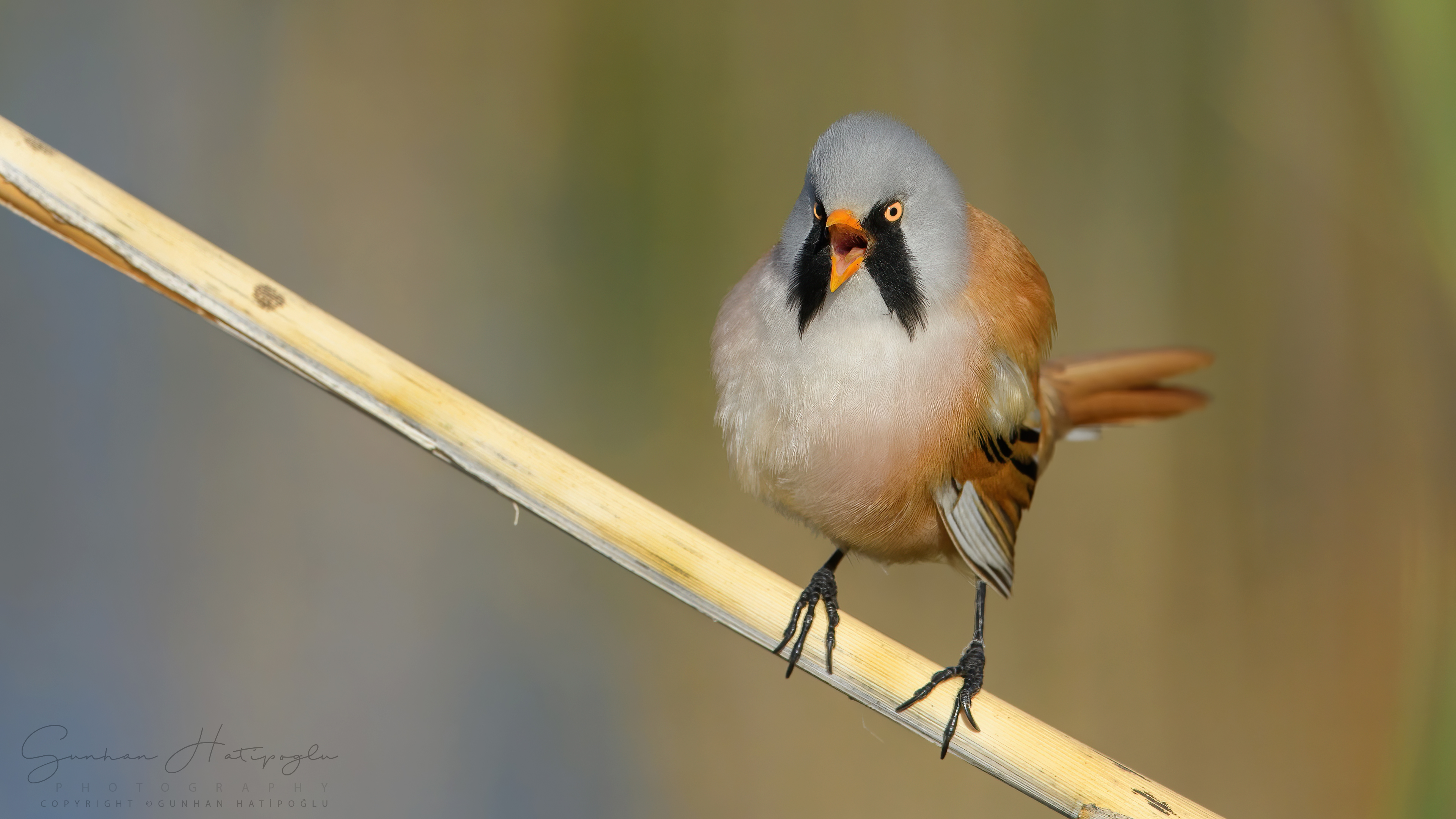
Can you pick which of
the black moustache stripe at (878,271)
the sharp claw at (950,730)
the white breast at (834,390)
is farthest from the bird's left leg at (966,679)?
the black moustache stripe at (878,271)

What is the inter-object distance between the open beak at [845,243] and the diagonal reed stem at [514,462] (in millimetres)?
313

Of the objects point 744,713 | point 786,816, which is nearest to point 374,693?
point 744,713

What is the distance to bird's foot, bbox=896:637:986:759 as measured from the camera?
1.19 metres

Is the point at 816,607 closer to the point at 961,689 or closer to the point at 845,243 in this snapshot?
the point at 961,689

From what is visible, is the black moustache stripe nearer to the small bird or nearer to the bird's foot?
the small bird

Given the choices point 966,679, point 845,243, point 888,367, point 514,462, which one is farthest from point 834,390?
point 966,679

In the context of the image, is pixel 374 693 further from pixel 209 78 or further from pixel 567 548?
pixel 209 78

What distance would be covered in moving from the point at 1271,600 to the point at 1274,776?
42 cm

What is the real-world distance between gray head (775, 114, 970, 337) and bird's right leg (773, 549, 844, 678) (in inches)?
13.9

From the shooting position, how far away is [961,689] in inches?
52.8

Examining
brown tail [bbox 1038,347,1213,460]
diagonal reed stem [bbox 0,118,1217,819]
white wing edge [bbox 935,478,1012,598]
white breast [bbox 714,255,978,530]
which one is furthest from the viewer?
brown tail [bbox 1038,347,1213,460]

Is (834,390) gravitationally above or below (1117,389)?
below

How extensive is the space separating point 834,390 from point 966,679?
491 millimetres

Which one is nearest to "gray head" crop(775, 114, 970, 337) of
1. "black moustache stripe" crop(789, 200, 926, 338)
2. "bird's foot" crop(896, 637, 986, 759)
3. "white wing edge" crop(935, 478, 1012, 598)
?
"black moustache stripe" crop(789, 200, 926, 338)
